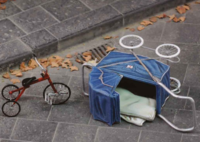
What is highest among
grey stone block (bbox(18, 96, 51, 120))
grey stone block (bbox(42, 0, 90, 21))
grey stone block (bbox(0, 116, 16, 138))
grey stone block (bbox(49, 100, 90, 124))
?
grey stone block (bbox(42, 0, 90, 21))

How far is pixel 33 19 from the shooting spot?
30.5 ft

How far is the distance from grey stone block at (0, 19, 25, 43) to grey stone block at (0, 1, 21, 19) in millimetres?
208

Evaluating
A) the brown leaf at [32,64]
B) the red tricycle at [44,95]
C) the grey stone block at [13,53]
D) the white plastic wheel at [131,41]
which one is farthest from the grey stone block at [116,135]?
the grey stone block at [13,53]

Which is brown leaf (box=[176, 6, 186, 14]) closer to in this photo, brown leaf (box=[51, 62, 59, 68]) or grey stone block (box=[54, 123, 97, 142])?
brown leaf (box=[51, 62, 59, 68])

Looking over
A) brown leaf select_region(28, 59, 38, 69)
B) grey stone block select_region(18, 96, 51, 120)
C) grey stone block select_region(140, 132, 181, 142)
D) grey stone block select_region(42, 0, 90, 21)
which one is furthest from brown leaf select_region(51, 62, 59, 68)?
grey stone block select_region(140, 132, 181, 142)

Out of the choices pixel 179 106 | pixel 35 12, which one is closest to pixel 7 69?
pixel 35 12

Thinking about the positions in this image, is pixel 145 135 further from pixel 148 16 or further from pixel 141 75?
pixel 148 16

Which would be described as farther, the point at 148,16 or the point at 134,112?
the point at 148,16

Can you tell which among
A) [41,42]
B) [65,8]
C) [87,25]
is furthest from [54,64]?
[65,8]

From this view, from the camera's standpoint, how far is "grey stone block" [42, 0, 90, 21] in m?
9.41

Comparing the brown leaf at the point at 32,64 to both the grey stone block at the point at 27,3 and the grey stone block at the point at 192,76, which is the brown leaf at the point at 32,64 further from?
the grey stone block at the point at 192,76

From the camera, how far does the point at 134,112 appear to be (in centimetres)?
736

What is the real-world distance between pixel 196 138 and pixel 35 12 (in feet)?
13.9

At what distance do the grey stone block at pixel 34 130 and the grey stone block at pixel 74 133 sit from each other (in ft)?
0.37
